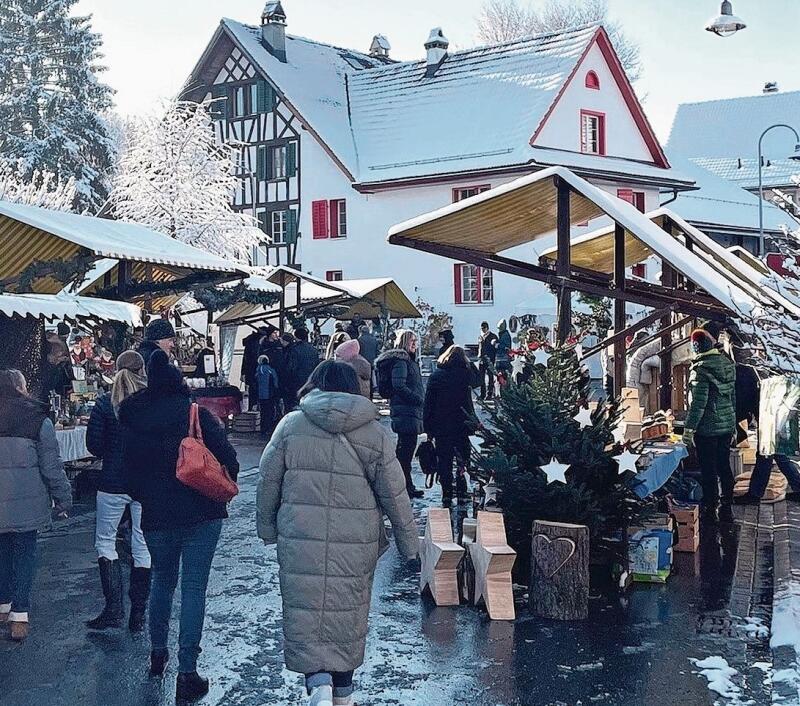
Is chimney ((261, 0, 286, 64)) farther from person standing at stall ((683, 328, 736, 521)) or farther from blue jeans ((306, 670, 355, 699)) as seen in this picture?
blue jeans ((306, 670, 355, 699))

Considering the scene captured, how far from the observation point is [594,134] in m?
38.8

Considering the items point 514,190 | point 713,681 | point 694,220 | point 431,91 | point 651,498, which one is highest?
point 431,91

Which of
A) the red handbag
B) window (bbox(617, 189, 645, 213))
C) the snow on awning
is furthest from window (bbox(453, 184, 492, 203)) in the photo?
the red handbag

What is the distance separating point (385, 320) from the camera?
27109mm

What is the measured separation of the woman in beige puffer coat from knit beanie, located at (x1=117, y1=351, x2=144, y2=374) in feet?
7.00

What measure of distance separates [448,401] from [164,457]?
18.8 ft

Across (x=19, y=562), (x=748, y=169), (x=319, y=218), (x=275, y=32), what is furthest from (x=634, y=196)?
(x=19, y=562)

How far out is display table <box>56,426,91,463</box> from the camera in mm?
12102

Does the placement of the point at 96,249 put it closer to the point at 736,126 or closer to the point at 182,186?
the point at 182,186

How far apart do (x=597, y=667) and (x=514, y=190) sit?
187 inches

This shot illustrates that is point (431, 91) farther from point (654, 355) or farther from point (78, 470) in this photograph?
point (78, 470)

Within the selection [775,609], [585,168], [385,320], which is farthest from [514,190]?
A: [585,168]

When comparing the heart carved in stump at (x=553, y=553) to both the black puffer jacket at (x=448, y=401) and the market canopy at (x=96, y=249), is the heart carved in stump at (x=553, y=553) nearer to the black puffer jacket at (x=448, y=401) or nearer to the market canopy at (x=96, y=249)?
the black puffer jacket at (x=448, y=401)

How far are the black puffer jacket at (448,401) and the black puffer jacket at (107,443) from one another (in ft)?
15.1
